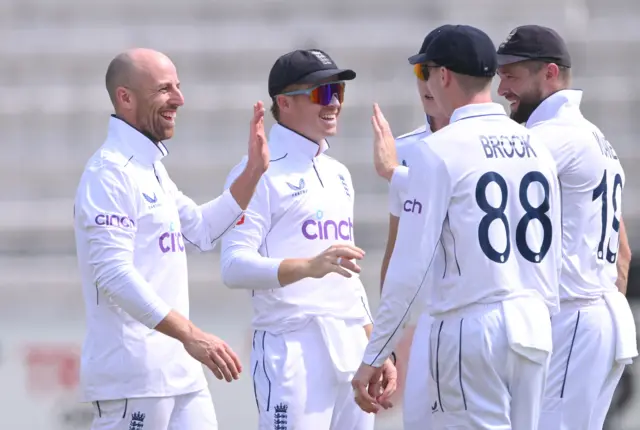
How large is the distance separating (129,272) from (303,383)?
0.89 meters

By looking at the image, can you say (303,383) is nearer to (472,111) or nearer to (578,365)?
(578,365)

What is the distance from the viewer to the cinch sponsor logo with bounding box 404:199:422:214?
3.98 meters

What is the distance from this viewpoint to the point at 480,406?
3982mm

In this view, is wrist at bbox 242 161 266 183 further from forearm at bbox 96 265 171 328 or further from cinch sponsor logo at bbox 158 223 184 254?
forearm at bbox 96 265 171 328

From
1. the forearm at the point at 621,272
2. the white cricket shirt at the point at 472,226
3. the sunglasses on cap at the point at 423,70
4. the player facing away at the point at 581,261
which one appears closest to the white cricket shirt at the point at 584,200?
the player facing away at the point at 581,261

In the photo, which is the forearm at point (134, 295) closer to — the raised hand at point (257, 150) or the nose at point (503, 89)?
the raised hand at point (257, 150)

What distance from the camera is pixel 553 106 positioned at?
15.9ft

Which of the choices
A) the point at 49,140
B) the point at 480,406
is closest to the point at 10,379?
the point at 480,406

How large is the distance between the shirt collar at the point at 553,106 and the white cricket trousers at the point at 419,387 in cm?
81

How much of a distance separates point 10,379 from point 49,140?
7.10 meters

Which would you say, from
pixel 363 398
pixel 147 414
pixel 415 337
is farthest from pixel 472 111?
pixel 147 414

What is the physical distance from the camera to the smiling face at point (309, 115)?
516 cm

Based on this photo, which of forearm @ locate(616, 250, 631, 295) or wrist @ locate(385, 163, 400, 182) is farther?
forearm @ locate(616, 250, 631, 295)

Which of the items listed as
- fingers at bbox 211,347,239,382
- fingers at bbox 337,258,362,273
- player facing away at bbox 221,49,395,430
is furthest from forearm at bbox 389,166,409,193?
fingers at bbox 211,347,239,382
